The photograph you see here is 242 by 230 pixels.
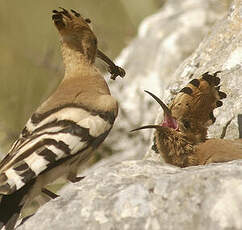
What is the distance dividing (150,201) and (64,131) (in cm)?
108

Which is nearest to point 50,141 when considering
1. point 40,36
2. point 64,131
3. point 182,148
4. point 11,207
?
point 64,131

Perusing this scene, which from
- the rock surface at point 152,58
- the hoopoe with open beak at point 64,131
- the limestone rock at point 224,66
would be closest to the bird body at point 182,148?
the hoopoe with open beak at point 64,131

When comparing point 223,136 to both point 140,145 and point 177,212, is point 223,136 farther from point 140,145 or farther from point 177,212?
point 140,145

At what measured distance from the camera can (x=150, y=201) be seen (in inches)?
124

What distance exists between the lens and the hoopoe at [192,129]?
4426 mm

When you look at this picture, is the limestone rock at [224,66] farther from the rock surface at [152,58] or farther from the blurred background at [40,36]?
the blurred background at [40,36]

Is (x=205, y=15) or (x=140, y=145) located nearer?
(x=140, y=145)

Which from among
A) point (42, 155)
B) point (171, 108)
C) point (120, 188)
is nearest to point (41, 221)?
point (120, 188)

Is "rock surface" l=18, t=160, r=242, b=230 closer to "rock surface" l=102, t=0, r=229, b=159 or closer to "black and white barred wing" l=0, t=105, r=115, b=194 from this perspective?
"black and white barred wing" l=0, t=105, r=115, b=194

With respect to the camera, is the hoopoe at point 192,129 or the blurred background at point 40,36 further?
the blurred background at point 40,36

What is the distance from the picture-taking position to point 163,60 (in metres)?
8.64

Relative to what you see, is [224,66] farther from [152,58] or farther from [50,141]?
[152,58]

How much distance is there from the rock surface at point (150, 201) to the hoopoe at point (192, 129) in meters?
1.00

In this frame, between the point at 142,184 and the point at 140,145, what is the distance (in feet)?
13.7
